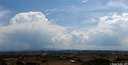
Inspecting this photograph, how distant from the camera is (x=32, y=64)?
251 feet

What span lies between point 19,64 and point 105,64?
25693 millimetres

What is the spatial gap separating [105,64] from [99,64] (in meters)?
2.71

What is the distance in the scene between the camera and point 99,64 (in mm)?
70438

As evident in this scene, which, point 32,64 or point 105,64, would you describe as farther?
point 32,64

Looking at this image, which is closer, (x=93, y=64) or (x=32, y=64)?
(x=93, y=64)

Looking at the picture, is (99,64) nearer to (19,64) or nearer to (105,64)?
(105,64)

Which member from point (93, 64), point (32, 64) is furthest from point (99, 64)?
point (32, 64)

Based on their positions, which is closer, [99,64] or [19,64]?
[99,64]

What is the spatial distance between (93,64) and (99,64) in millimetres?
2457

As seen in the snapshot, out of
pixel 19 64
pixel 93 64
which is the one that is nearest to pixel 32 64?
pixel 19 64

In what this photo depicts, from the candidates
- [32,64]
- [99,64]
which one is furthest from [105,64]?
[32,64]

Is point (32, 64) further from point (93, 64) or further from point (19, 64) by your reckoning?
point (93, 64)

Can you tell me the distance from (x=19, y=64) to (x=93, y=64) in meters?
22.5

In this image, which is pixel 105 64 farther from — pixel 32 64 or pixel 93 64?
pixel 32 64
